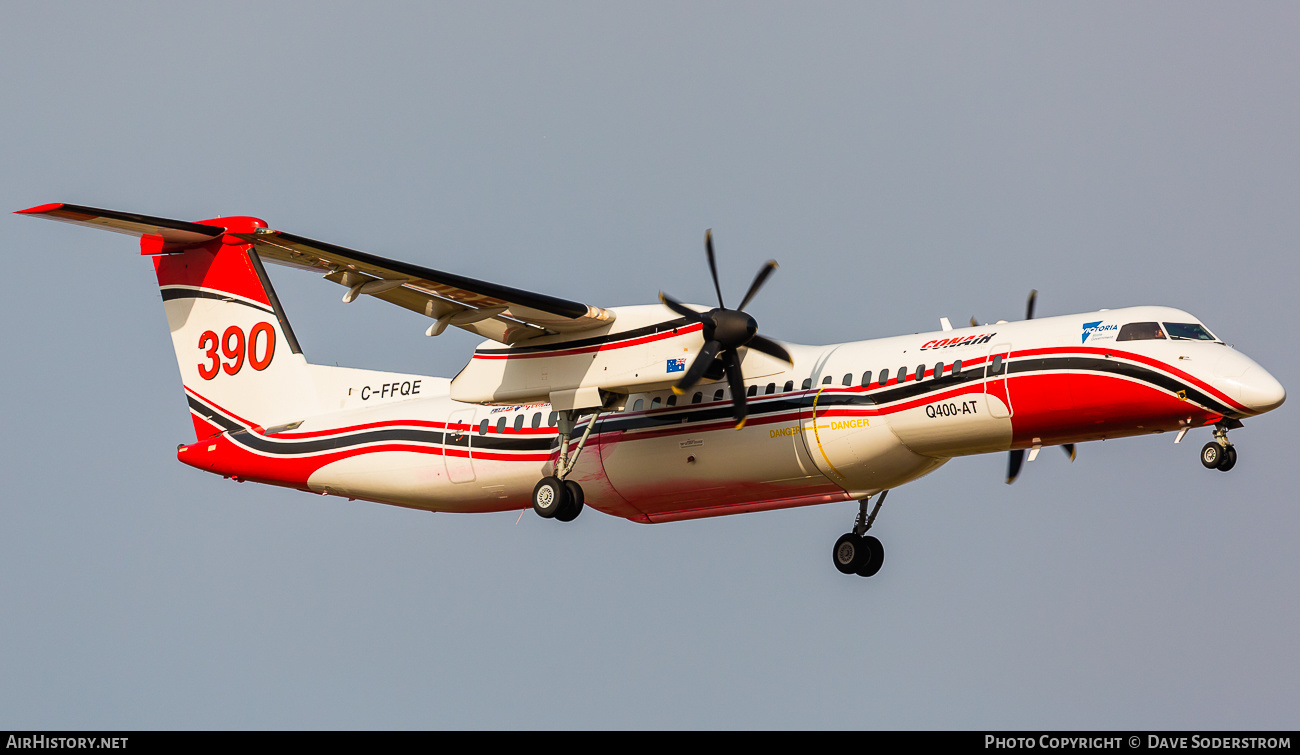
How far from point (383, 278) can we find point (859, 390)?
635cm

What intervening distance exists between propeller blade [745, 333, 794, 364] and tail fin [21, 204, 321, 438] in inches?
284

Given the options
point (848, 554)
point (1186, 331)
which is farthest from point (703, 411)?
point (1186, 331)

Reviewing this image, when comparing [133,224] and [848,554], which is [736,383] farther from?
[133,224]

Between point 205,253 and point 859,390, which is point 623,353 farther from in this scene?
point 205,253

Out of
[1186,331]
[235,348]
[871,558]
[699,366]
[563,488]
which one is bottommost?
[871,558]

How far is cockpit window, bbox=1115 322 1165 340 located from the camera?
61.0 feet

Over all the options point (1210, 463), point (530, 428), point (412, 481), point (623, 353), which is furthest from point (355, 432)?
point (1210, 463)

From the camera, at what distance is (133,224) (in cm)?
2116

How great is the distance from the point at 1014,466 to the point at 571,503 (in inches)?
246

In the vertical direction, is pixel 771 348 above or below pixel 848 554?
above

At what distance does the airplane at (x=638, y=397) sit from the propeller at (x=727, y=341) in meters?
0.03

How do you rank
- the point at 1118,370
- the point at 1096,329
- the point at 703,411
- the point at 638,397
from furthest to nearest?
the point at 638,397 < the point at 703,411 < the point at 1096,329 < the point at 1118,370

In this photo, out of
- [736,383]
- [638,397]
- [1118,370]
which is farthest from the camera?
[638,397]
